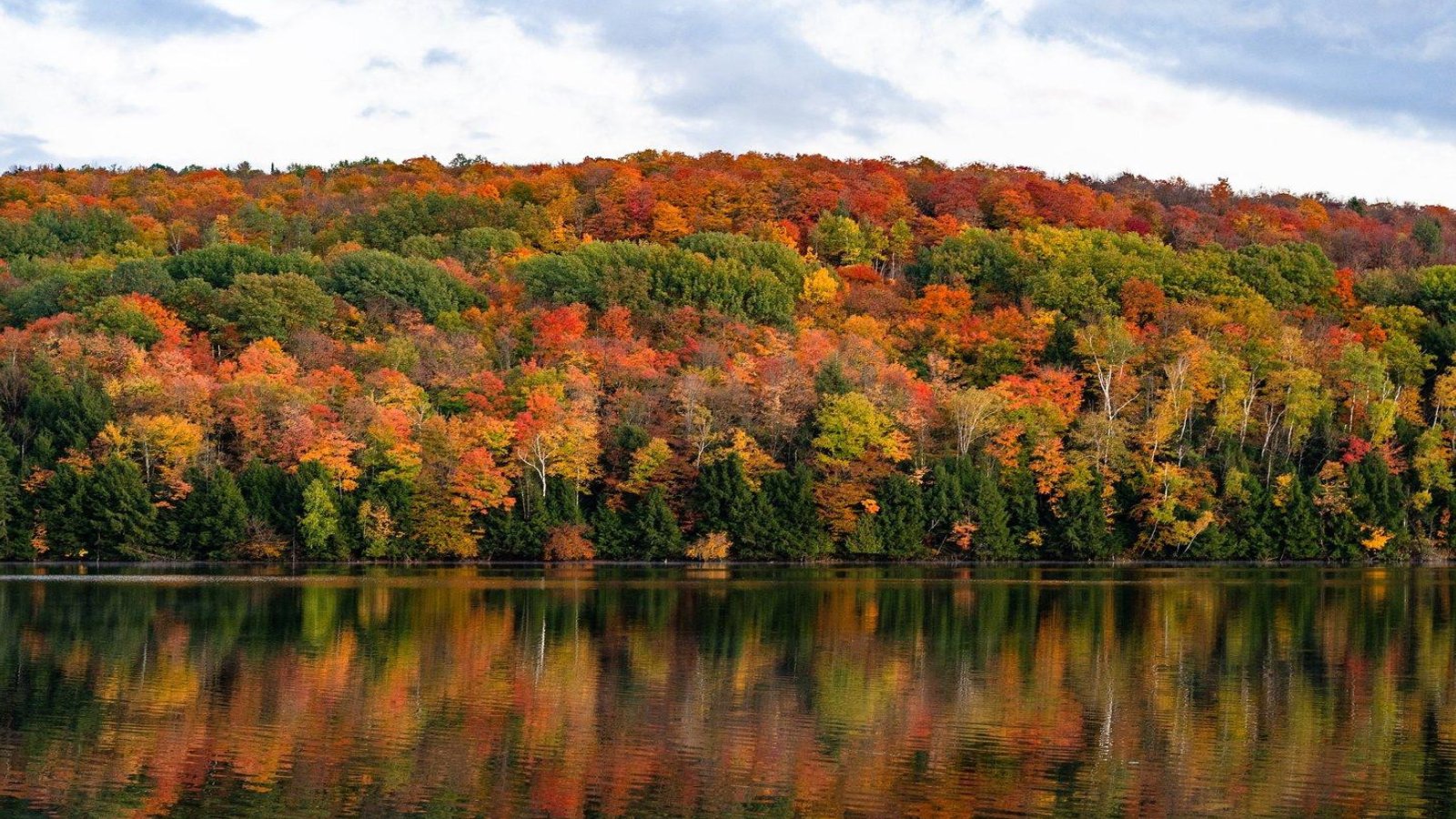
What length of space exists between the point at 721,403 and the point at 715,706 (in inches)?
2271

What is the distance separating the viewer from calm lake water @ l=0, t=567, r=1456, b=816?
23.5 meters

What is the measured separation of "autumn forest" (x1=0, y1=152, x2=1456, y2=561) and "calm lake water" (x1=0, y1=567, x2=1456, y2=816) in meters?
27.1


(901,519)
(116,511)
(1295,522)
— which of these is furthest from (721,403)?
(116,511)

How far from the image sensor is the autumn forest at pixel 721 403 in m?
81.1

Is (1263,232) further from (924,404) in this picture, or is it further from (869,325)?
(924,404)

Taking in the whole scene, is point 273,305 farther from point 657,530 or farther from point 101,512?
point 657,530

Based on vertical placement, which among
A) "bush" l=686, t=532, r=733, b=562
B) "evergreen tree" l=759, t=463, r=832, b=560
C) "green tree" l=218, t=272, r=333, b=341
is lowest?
"bush" l=686, t=532, r=733, b=562

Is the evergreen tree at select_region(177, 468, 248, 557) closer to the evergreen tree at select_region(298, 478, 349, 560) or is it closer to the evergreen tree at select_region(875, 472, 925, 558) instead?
the evergreen tree at select_region(298, 478, 349, 560)

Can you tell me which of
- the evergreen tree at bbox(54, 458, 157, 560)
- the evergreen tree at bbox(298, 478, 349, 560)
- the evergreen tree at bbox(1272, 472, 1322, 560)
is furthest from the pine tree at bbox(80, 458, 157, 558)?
the evergreen tree at bbox(1272, 472, 1322, 560)

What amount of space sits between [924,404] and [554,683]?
59.3 meters

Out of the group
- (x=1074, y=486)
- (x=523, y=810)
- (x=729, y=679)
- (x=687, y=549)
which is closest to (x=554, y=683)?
(x=729, y=679)

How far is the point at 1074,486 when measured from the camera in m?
85.4

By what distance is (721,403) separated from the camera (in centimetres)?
8819

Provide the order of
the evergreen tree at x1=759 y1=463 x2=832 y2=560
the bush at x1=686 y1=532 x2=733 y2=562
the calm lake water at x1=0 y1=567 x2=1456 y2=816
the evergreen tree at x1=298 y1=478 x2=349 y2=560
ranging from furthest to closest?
the evergreen tree at x1=759 y1=463 x2=832 y2=560, the bush at x1=686 y1=532 x2=733 y2=562, the evergreen tree at x1=298 y1=478 x2=349 y2=560, the calm lake water at x1=0 y1=567 x2=1456 y2=816
